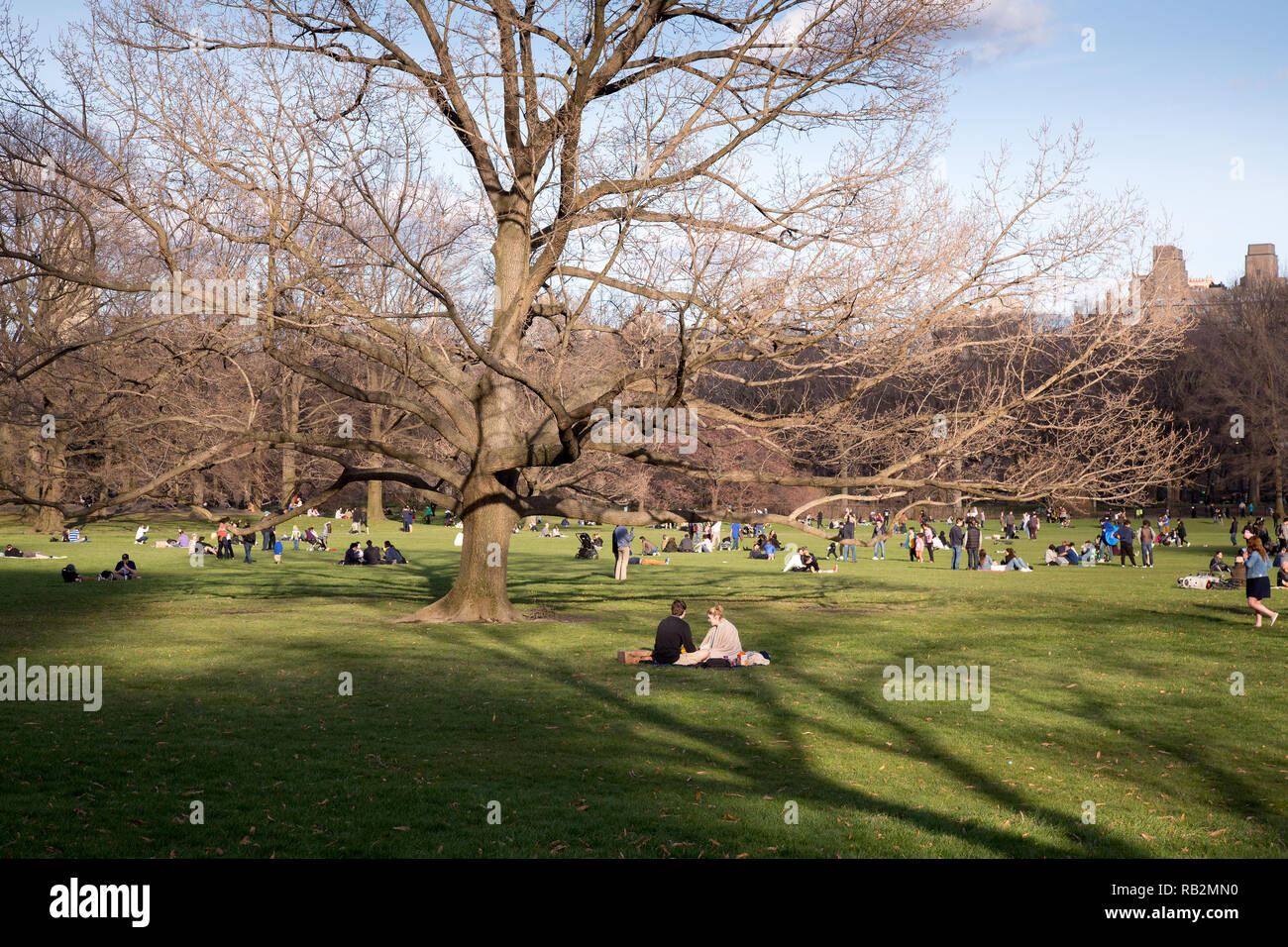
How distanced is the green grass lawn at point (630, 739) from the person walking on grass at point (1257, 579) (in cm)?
56

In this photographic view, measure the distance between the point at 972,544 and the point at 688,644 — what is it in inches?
973

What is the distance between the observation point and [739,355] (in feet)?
55.9

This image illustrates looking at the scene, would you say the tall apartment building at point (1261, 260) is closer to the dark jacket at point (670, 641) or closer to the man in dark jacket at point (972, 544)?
the man in dark jacket at point (972, 544)

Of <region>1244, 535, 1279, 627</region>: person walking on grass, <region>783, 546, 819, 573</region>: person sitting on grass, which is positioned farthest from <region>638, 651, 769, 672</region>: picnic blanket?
<region>783, 546, 819, 573</region>: person sitting on grass

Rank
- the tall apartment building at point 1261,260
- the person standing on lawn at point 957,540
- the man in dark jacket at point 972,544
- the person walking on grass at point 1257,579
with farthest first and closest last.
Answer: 1. the tall apartment building at point 1261,260
2. the person standing on lawn at point 957,540
3. the man in dark jacket at point 972,544
4. the person walking on grass at point 1257,579

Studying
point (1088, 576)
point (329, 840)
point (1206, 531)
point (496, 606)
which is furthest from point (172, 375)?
point (1206, 531)

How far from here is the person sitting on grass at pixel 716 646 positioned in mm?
16203

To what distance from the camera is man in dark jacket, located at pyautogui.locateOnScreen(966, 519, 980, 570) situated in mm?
38188

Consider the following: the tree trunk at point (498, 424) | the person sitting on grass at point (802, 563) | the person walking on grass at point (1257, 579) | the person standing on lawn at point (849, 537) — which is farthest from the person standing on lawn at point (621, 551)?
the person walking on grass at point (1257, 579)

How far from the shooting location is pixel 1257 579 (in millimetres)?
20891

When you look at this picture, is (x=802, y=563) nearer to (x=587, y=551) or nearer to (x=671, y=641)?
(x=587, y=551)

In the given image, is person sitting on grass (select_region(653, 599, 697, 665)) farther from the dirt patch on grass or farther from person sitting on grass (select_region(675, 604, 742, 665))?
the dirt patch on grass
